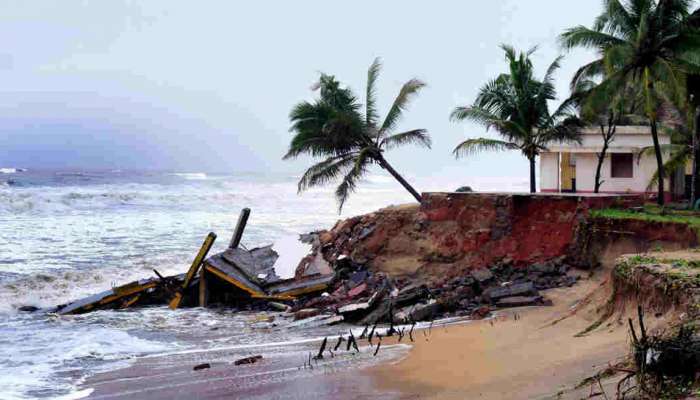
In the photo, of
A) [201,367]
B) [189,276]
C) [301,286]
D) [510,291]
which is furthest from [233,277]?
[201,367]

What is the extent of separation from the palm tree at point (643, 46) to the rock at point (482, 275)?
25.0 ft

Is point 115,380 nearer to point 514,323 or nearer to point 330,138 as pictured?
point 514,323

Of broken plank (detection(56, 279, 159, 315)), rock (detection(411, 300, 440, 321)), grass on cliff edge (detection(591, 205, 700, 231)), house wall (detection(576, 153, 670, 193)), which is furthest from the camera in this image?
house wall (detection(576, 153, 670, 193))

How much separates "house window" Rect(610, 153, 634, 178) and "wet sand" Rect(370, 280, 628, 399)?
17.1 m

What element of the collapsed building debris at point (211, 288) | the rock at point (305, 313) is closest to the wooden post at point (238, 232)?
the collapsed building debris at point (211, 288)

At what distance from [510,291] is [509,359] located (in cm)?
577

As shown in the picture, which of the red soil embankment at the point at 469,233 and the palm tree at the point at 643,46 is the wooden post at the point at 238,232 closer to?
the red soil embankment at the point at 469,233

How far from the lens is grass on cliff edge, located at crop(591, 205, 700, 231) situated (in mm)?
17516

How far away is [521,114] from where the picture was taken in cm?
2553

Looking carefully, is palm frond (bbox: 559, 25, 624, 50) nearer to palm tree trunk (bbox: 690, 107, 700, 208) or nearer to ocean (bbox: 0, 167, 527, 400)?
palm tree trunk (bbox: 690, 107, 700, 208)

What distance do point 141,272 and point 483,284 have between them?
12530mm

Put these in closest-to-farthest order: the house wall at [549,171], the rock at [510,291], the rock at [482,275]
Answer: the rock at [510,291] → the rock at [482,275] → the house wall at [549,171]

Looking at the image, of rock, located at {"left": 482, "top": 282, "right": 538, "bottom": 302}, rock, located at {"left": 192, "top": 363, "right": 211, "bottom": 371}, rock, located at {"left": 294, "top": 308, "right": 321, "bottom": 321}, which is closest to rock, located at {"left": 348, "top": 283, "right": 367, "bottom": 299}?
rock, located at {"left": 294, "top": 308, "right": 321, "bottom": 321}

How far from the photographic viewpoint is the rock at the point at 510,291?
1602cm
